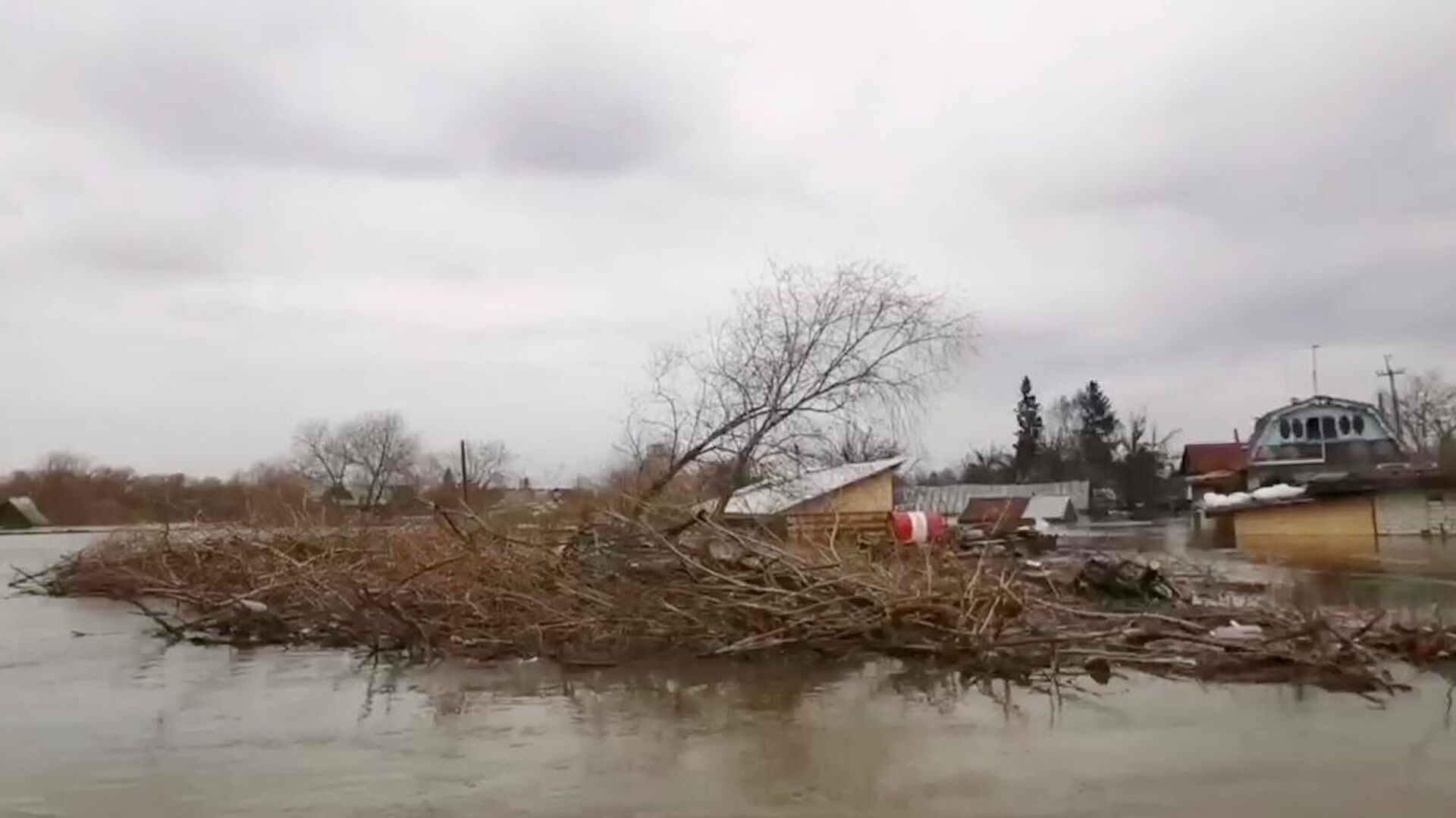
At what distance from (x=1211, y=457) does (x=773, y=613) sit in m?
58.7

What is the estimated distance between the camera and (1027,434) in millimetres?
100375

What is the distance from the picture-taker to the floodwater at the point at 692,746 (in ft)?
24.7

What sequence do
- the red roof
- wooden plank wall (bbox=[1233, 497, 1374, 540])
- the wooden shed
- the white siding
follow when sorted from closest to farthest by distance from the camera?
the wooden shed
the white siding
wooden plank wall (bbox=[1233, 497, 1374, 540])
the red roof

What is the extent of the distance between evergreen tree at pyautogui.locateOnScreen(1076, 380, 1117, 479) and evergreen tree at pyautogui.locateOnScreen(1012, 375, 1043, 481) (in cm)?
422

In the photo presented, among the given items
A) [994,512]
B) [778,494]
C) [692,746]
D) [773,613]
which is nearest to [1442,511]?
[994,512]

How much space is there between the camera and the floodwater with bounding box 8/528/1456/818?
753 cm

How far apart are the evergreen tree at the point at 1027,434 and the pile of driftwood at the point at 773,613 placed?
267ft

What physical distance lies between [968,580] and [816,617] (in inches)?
72.3

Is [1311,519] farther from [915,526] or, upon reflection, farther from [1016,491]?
[1016,491]

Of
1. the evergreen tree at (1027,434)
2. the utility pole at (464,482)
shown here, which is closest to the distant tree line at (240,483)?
the utility pole at (464,482)

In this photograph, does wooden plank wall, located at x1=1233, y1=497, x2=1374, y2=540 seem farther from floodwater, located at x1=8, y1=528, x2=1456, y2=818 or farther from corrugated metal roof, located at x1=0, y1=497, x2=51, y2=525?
corrugated metal roof, located at x1=0, y1=497, x2=51, y2=525

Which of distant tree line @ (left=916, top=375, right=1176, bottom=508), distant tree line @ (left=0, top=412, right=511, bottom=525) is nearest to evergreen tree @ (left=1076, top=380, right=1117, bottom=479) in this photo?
distant tree line @ (left=916, top=375, right=1176, bottom=508)

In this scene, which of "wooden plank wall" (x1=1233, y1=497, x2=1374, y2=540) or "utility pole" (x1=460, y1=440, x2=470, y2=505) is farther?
"wooden plank wall" (x1=1233, y1=497, x2=1374, y2=540)

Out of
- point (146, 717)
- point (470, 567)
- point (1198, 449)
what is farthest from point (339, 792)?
point (1198, 449)
